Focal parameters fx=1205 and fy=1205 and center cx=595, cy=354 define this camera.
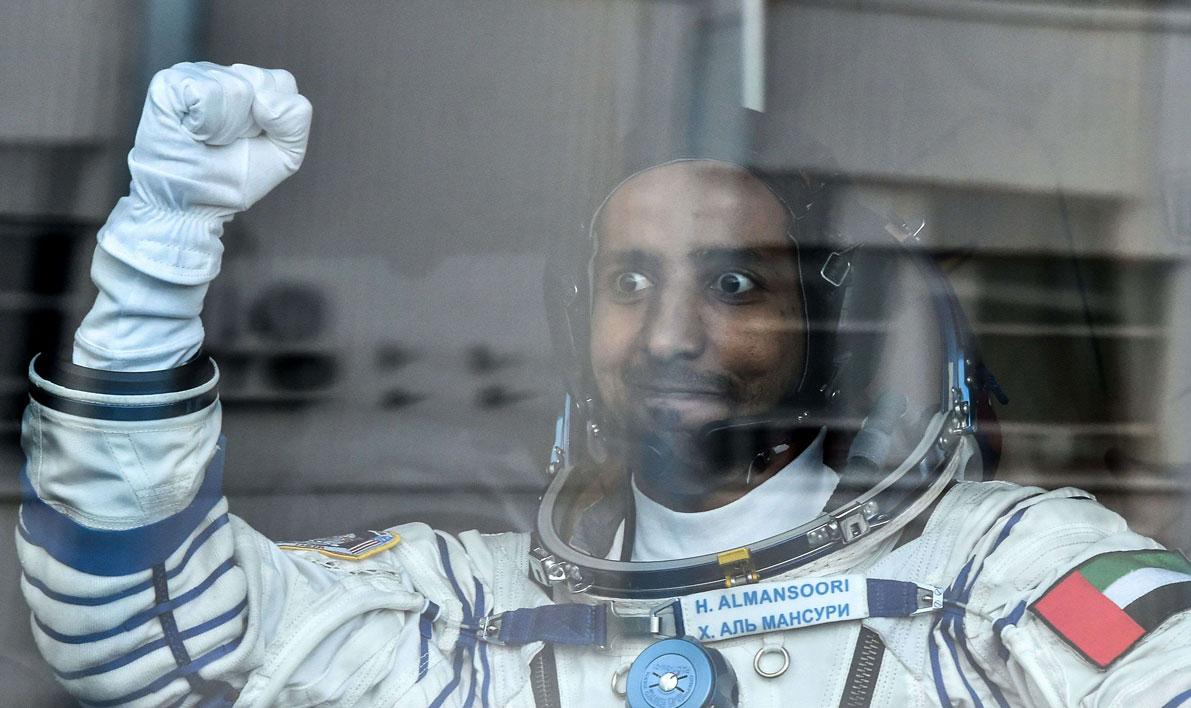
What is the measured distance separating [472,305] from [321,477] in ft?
1.01

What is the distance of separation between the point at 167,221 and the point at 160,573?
35cm

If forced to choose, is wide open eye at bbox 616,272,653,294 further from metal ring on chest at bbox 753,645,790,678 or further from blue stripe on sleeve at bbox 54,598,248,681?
blue stripe on sleeve at bbox 54,598,248,681

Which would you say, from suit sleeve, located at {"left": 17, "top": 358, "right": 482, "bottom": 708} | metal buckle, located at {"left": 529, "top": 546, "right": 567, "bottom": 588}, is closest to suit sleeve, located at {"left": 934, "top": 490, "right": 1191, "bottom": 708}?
metal buckle, located at {"left": 529, "top": 546, "right": 567, "bottom": 588}

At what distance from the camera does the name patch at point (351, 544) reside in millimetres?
1428

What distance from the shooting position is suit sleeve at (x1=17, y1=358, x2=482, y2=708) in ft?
3.69

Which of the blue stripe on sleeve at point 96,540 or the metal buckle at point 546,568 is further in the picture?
the metal buckle at point 546,568

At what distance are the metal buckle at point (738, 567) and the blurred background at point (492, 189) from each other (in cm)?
28

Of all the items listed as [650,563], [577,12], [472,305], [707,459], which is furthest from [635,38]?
[650,563]

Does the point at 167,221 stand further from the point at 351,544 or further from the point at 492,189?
the point at 351,544

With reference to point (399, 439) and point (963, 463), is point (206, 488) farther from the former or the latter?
point (963, 463)

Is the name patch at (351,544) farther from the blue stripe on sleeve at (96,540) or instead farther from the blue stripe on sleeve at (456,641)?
the blue stripe on sleeve at (96,540)

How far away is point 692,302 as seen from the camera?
1372 millimetres

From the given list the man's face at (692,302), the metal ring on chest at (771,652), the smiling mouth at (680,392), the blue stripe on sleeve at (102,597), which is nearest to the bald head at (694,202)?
the man's face at (692,302)

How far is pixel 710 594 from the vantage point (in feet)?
4.48
